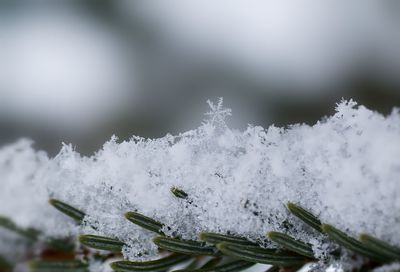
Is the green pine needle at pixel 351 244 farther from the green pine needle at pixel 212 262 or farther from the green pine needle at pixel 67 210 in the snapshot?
the green pine needle at pixel 67 210

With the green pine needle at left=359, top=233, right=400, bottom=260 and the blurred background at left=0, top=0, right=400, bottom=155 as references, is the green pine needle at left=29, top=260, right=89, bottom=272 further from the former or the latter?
the blurred background at left=0, top=0, right=400, bottom=155

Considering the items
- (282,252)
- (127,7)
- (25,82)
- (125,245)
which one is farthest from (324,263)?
(127,7)

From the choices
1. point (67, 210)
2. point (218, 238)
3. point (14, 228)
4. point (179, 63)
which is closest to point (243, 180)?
point (218, 238)

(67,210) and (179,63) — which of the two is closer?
(67,210)

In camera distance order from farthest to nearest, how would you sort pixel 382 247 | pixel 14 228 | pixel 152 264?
pixel 14 228 < pixel 152 264 < pixel 382 247

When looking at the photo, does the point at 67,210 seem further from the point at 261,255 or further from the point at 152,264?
the point at 261,255

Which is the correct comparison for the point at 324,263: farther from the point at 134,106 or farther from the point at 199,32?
the point at 199,32

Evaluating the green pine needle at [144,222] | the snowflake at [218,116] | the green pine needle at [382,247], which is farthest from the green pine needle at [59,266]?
the green pine needle at [382,247]
